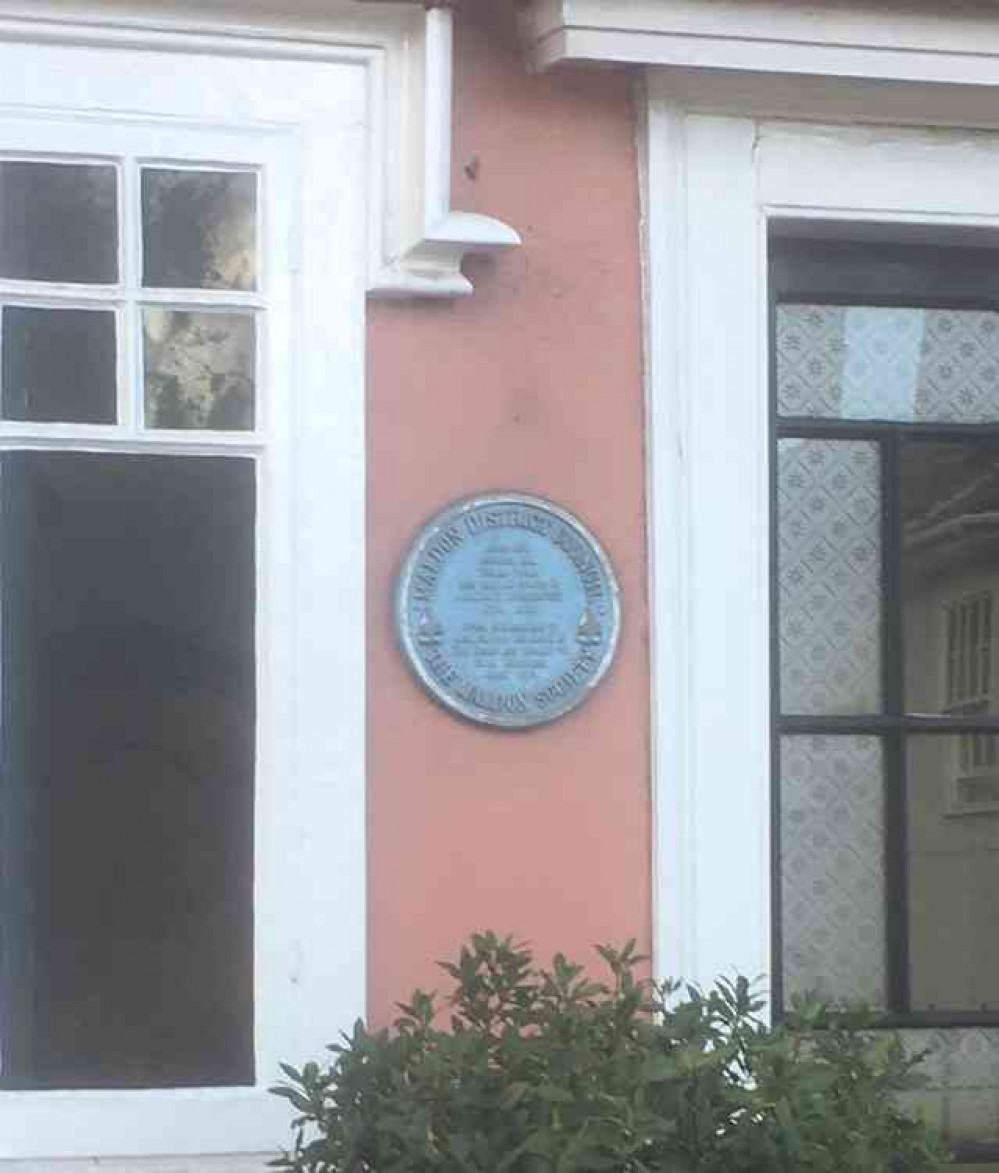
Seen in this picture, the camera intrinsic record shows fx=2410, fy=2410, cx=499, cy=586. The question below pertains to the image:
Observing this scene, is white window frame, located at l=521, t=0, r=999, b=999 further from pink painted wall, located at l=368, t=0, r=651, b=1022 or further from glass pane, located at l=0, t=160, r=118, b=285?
glass pane, located at l=0, t=160, r=118, b=285

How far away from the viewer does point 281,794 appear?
184 inches

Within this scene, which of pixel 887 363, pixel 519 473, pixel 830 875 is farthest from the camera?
pixel 887 363

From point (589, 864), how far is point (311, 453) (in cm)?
98

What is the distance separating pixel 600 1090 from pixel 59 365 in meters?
1.78

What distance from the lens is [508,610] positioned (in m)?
4.75

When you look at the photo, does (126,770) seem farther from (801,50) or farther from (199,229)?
(801,50)

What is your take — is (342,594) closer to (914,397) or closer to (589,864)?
(589,864)

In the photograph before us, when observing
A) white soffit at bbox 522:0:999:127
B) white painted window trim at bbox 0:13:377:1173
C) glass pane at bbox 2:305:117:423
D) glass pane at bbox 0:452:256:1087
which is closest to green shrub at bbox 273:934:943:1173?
white painted window trim at bbox 0:13:377:1173

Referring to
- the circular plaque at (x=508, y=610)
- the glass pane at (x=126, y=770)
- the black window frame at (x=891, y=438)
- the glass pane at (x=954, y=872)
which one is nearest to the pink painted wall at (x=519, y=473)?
the circular plaque at (x=508, y=610)

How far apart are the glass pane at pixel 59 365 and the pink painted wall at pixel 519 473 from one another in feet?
1.72

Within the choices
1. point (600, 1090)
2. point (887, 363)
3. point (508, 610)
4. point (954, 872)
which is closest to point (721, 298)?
point (887, 363)

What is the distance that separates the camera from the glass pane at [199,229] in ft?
15.6

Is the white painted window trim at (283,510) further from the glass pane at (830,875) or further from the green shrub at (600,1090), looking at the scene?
the glass pane at (830,875)

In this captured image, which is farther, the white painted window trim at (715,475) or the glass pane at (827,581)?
the glass pane at (827,581)
